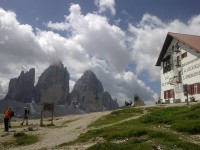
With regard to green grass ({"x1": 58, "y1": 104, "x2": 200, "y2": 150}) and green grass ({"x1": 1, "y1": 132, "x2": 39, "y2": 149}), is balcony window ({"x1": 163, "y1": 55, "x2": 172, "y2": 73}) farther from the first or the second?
green grass ({"x1": 1, "y1": 132, "x2": 39, "y2": 149})

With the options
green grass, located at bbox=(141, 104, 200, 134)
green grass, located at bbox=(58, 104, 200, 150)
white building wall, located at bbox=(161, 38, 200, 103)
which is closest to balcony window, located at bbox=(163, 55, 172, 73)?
white building wall, located at bbox=(161, 38, 200, 103)

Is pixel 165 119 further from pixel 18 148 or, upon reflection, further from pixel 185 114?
pixel 18 148

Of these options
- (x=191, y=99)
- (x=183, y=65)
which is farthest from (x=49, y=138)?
(x=183, y=65)

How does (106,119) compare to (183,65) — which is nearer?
(106,119)

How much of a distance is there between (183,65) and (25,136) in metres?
36.1

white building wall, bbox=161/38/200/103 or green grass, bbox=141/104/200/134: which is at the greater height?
white building wall, bbox=161/38/200/103

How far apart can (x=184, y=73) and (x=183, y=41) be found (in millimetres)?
5036

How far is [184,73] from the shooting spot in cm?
5638

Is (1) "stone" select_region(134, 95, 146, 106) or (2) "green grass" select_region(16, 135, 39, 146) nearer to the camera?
(2) "green grass" select_region(16, 135, 39, 146)

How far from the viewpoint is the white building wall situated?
52531mm

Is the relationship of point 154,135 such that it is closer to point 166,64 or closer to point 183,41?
point 183,41

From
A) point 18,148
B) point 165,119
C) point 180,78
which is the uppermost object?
point 180,78

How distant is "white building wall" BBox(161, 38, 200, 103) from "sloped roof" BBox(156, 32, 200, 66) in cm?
82

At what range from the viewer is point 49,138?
26125 mm
